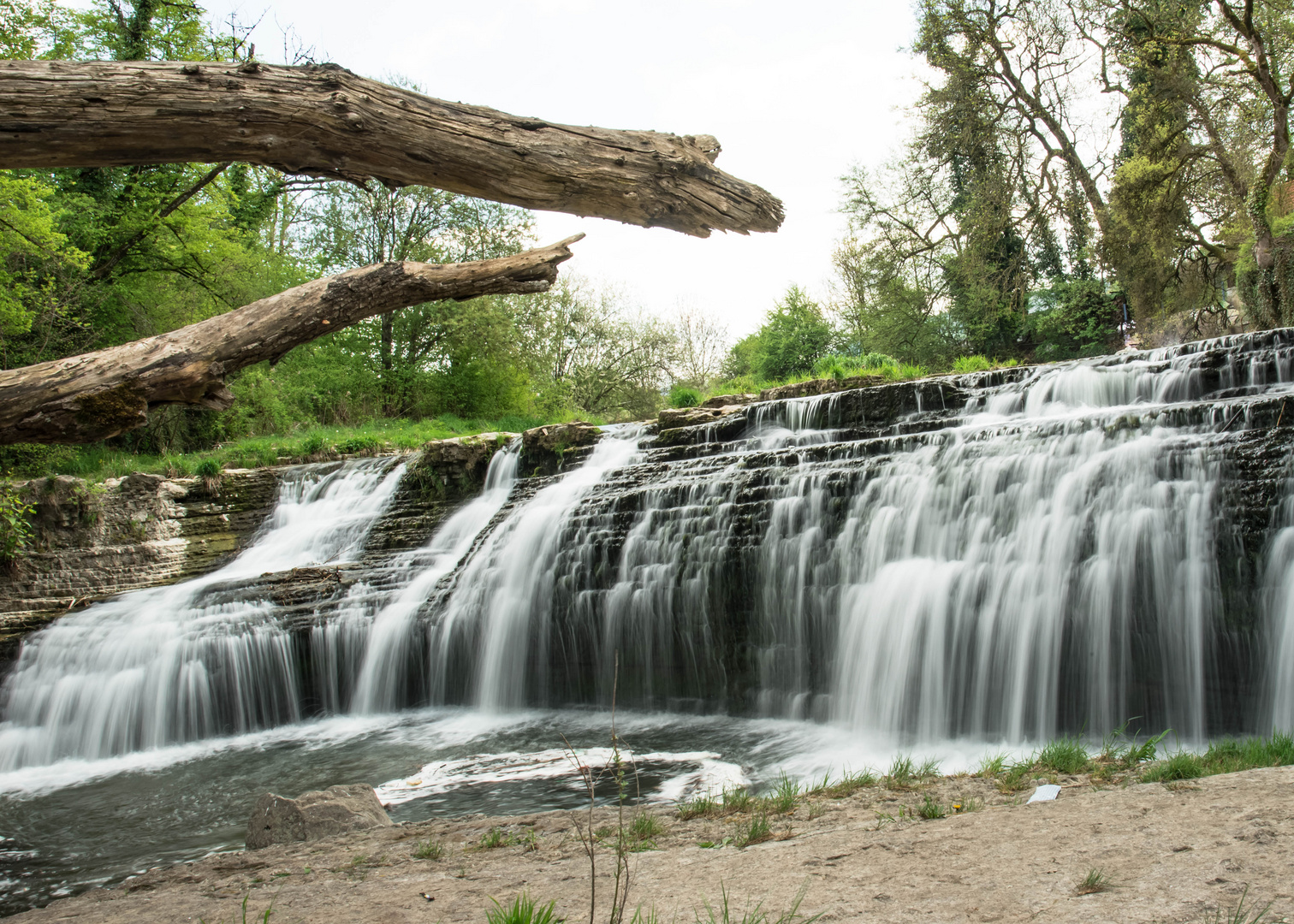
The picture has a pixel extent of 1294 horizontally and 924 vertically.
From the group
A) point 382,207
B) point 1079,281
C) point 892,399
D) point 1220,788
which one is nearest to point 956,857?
point 1220,788

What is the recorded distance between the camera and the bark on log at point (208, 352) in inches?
123

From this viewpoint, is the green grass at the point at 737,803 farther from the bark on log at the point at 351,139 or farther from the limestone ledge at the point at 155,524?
the limestone ledge at the point at 155,524

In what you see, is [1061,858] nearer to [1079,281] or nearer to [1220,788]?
[1220,788]

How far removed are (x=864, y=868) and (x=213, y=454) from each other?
20.6 metres

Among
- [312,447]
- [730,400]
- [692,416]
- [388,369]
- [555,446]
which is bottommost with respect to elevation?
[555,446]

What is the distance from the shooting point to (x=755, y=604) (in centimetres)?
916

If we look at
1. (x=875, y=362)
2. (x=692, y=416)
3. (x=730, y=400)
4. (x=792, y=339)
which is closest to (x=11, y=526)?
(x=692, y=416)

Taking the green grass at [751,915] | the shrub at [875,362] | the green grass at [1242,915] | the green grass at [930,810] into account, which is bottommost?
the green grass at [930,810]

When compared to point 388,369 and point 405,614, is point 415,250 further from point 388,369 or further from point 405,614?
point 405,614

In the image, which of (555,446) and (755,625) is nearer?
(755,625)

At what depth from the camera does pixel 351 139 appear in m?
2.89

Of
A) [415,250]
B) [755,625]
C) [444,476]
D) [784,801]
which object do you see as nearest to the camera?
[784,801]

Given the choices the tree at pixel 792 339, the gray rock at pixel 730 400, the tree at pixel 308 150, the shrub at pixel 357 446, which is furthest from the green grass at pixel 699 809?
the tree at pixel 792 339

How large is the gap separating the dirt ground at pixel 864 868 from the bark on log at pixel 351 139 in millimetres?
2382
